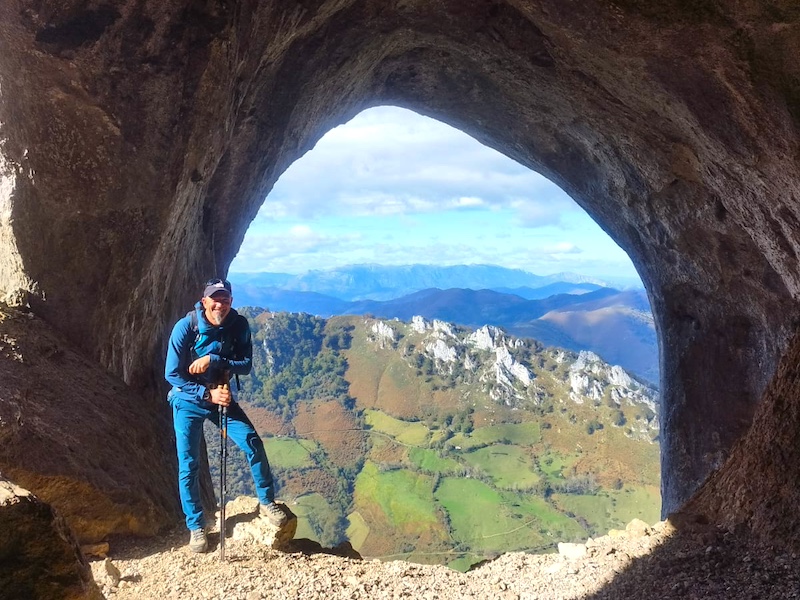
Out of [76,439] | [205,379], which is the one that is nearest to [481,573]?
[205,379]

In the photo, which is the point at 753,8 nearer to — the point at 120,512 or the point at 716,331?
the point at 716,331

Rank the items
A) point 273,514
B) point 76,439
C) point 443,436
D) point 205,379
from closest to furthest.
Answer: point 205,379 < point 273,514 < point 76,439 < point 443,436

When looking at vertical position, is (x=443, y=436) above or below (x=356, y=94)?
below

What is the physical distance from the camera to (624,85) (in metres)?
9.02

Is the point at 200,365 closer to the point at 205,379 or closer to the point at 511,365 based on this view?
the point at 205,379

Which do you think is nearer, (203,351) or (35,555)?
(35,555)

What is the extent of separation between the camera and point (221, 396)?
255 inches

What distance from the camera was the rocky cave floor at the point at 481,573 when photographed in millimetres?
5875

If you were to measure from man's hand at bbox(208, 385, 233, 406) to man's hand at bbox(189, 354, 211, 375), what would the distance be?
31 centimetres

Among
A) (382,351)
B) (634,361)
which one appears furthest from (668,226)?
(634,361)

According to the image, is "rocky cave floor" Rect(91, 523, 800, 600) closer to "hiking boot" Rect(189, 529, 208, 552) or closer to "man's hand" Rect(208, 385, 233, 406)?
"hiking boot" Rect(189, 529, 208, 552)

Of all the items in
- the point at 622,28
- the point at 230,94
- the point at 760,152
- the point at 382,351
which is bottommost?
the point at 382,351

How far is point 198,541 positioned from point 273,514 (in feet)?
3.26

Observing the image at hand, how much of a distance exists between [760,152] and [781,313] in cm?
468
